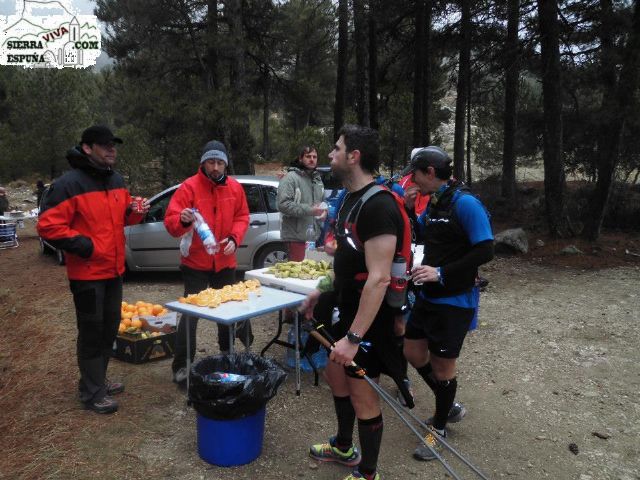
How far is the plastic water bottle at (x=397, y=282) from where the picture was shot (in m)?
2.77

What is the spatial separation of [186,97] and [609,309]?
10.8 meters

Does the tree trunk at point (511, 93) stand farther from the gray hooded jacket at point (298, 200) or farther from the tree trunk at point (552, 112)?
the gray hooded jacket at point (298, 200)

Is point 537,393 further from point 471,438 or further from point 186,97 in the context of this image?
point 186,97

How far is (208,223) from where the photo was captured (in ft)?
14.8

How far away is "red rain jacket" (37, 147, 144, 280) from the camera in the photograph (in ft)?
12.2

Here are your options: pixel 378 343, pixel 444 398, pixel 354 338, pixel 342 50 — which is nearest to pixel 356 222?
pixel 354 338

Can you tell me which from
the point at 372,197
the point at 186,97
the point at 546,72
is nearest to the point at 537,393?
the point at 372,197

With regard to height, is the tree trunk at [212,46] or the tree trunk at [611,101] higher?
the tree trunk at [212,46]

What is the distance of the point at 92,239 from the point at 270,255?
4.25 m

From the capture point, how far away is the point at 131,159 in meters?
14.4

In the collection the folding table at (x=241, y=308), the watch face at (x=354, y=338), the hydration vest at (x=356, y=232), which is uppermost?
the hydration vest at (x=356, y=232)

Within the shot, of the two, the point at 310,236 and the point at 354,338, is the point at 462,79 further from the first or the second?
the point at 354,338

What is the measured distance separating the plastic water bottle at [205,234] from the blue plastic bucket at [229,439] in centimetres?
135

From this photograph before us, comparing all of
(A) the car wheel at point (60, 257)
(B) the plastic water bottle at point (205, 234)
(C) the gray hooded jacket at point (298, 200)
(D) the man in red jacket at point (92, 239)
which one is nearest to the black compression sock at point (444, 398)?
(B) the plastic water bottle at point (205, 234)
